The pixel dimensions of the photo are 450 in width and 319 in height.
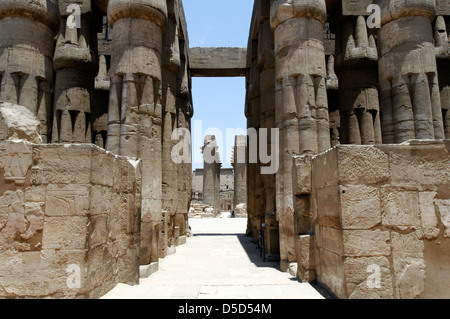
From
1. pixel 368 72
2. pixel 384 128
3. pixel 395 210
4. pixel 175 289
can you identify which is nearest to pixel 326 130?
pixel 384 128

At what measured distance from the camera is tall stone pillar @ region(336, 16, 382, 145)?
1142 centimetres

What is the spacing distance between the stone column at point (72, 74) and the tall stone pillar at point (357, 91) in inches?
333

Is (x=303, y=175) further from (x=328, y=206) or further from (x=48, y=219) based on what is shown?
(x=48, y=219)

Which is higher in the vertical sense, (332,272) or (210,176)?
(210,176)

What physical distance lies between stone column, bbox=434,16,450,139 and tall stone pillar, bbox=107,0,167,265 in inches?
372

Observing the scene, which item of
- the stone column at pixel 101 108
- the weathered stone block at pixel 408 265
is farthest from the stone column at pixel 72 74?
the weathered stone block at pixel 408 265

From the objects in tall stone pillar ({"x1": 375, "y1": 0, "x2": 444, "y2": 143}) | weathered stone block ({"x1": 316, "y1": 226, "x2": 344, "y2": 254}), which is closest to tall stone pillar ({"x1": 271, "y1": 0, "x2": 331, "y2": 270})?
tall stone pillar ({"x1": 375, "y1": 0, "x2": 444, "y2": 143})

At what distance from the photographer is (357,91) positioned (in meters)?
11.7

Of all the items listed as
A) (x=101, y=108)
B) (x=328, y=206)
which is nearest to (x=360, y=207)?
(x=328, y=206)

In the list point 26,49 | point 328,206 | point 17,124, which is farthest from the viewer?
point 26,49

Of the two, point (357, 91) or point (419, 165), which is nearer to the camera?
point (419, 165)

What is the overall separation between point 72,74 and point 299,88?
7529 mm

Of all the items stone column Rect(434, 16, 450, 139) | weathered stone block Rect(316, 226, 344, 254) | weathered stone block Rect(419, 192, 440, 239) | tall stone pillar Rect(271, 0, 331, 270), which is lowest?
weathered stone block Rect(316, 226, 344, 254)

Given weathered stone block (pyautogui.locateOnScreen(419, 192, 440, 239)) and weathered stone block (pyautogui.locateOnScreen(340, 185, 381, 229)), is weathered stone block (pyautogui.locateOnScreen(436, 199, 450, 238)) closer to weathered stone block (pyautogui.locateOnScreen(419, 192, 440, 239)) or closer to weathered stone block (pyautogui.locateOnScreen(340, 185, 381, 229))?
weathered stone block (pyautogui.locateOnScreen(419, 192, 440, 239))
